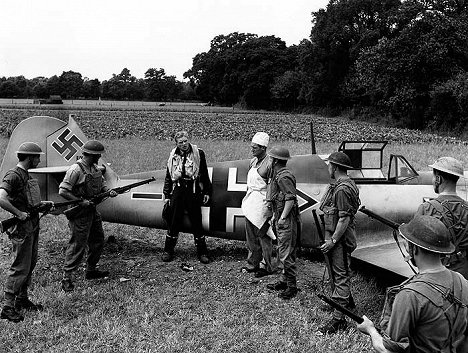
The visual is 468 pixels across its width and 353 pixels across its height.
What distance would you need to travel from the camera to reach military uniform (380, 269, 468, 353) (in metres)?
2.42

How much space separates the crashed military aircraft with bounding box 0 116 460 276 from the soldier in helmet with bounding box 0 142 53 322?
6.15 ft

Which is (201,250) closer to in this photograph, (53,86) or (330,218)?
(330,218)

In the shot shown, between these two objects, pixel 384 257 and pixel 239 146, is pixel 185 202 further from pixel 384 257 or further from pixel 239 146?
pixel 239 146

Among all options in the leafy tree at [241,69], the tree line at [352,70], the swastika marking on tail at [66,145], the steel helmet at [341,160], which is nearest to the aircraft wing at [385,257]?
the steel helmet at [341,160]

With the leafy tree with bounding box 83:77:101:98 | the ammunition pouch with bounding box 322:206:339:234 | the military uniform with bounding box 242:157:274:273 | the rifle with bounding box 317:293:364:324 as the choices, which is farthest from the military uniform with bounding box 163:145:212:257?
the leafy tree with bounding box 83:77:101:98

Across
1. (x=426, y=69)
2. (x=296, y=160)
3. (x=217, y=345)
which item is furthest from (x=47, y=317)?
(x=426, y=69)

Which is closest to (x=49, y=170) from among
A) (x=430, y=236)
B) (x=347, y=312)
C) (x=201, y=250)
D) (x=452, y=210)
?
(x=201, y=250)

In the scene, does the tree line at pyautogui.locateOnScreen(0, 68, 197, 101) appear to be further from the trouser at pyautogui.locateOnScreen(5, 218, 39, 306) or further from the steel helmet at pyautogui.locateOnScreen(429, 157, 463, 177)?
the steel helmet at pyautogui.locateOnScreen(429, 157, 463, 177)

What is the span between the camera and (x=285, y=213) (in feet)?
19.1

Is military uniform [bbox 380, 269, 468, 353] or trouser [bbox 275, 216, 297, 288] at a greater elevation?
military uniform [bbox 380, 269, 468, 353]

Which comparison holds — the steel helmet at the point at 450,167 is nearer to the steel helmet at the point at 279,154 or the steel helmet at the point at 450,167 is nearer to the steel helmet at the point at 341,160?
the steel helmet at the point at 341,160

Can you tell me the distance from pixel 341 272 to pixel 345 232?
0.48 meters

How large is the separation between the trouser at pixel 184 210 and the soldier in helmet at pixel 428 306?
5026mm

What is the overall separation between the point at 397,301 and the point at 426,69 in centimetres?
4106
